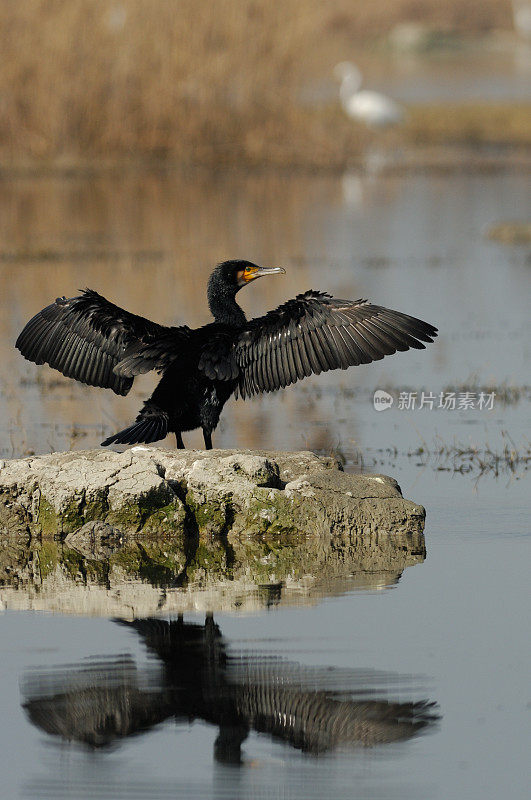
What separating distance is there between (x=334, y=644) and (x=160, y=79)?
85.5 feet

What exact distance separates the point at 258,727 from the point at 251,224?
807 inches

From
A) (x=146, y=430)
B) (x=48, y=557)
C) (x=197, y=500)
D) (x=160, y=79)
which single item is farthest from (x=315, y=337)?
(x=160, y=79)

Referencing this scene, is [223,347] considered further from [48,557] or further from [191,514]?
[48,557]

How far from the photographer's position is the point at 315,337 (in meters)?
8.71

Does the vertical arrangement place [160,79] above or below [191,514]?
above

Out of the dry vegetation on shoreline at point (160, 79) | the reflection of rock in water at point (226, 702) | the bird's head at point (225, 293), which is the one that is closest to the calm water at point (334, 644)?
the reflection of rock in water at point (226, 702)

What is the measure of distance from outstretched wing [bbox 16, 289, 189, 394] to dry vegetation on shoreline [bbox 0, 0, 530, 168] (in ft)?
74.1

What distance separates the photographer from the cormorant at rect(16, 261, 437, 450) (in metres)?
8.58

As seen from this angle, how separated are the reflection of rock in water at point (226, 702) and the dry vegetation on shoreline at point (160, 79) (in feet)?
85.7

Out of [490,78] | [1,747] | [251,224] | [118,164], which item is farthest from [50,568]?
[490,78]

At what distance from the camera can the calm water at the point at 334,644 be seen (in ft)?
17.0

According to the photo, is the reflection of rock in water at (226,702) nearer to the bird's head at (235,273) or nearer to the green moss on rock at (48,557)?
the green moss on rock at (48,557)

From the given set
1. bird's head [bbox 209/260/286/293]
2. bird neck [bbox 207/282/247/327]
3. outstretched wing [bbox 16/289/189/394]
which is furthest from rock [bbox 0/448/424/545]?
bird's head [bbox 209/260/286/293]

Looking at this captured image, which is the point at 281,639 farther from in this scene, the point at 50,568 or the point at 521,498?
the point at 521,498
